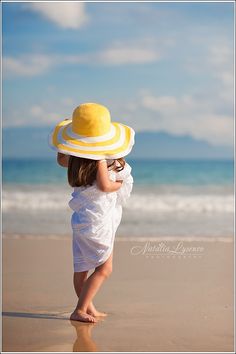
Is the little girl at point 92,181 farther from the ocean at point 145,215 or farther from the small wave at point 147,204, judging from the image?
the small wave at point 147,204

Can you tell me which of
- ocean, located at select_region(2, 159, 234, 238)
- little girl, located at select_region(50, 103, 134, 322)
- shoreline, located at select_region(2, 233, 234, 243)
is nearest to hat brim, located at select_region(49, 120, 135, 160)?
little girl, located at select_region(50, 103, 134, 322)

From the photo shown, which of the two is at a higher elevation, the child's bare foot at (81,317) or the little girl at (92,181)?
the little girl at (92,181)

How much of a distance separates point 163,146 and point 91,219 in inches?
1392

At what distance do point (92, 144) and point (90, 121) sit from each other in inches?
7.0

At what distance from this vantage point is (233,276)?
5.79 metres

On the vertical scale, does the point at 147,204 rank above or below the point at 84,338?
below

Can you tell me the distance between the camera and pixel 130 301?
496cm

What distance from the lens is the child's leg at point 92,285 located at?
4293 millimetres

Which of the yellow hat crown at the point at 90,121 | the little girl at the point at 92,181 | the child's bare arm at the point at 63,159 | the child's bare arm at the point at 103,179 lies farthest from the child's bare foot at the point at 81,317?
the yellow hat crown at the point at 90,121

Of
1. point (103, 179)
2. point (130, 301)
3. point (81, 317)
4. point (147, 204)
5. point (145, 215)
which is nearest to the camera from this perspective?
point (103, 179)

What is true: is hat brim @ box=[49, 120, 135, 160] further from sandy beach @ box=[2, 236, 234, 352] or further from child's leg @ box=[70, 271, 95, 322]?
sandy beach @ box=[2, 236, 234, 352]

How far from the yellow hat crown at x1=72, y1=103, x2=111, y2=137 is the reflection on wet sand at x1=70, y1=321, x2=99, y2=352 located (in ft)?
4.67

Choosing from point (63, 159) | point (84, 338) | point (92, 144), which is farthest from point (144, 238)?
point (84, 338)

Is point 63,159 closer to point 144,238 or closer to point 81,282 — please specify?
point 81,282
